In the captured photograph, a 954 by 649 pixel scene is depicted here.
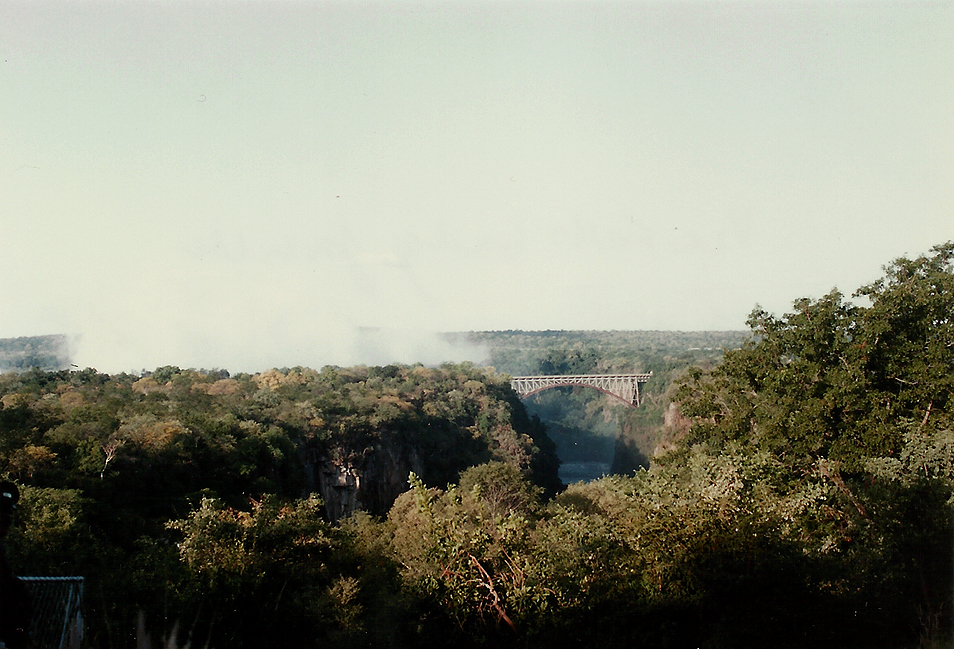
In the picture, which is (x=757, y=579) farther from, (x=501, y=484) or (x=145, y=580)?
(x=501, y=484)

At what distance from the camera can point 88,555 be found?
54.0 feet

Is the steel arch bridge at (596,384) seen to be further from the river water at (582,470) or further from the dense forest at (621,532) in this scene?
the dense forest at (621,532)

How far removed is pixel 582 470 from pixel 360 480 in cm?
5838

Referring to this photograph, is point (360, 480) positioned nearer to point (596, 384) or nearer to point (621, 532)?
point (621, 532)

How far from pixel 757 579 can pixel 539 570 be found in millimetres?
2561

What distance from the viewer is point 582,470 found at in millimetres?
97750

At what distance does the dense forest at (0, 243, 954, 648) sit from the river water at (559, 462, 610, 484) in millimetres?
57356

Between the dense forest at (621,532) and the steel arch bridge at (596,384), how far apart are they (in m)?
50.7

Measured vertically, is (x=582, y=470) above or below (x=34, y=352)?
below

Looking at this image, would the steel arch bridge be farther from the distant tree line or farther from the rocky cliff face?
the distant tree line

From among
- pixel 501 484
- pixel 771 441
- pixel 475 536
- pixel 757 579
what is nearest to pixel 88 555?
pixel 475 536

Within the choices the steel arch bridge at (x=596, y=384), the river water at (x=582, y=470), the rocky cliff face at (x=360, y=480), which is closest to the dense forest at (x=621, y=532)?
the rocky cliff face at (x=360, y=480)

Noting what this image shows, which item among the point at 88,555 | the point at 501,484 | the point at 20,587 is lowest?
the point at 501,484

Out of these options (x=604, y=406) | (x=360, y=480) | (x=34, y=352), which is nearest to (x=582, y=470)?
(x=604, y=406)
